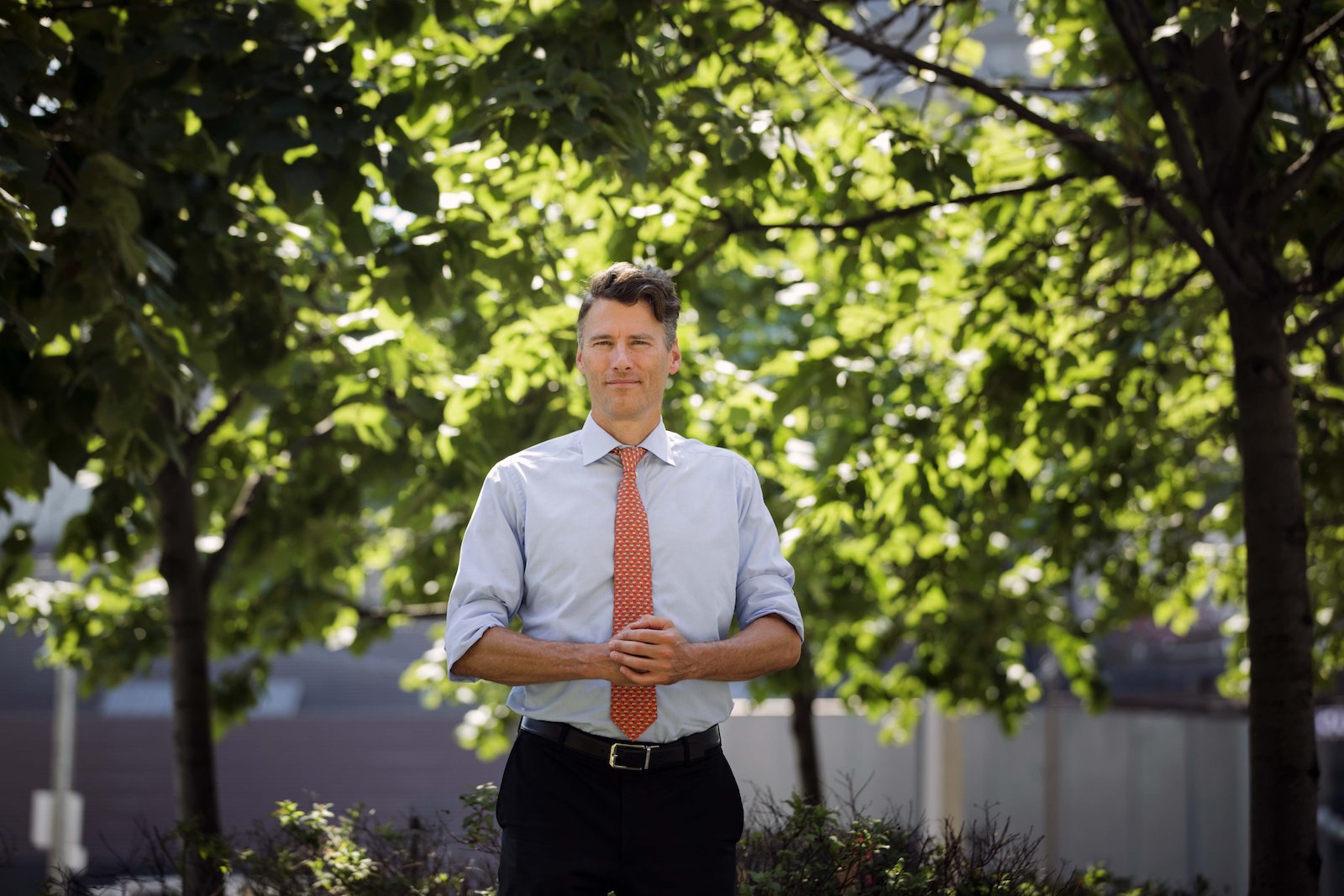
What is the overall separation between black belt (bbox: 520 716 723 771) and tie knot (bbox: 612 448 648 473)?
57 centimetres

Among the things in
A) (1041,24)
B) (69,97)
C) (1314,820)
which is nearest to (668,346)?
(69,97)

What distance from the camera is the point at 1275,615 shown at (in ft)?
16.8

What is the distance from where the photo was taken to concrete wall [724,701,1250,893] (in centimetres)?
1346

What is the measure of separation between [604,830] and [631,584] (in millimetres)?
499

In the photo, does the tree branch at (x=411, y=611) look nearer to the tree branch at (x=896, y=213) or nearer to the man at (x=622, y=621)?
the tree branch at (x=896, y=213)

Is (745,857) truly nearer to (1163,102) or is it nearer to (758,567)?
(758,567)

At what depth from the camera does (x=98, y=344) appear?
4.39 metres

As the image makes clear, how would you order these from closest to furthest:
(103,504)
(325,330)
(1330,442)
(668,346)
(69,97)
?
(668,346) → (69,97) → (103,504) → (1330,442) → (325,330)

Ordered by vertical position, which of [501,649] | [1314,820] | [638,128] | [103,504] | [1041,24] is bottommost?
[1314,820]

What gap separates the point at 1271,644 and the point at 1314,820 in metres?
0.62

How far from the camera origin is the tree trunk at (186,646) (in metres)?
7.27

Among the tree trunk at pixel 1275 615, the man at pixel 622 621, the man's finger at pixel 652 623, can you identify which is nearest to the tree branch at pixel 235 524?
the man at pixel 622 621

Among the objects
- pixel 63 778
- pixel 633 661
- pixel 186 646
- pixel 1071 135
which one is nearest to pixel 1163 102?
pixel 1071 135

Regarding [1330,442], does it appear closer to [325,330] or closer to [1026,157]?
[1026,157]
